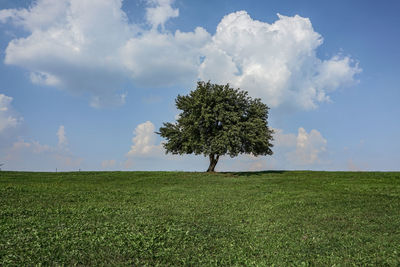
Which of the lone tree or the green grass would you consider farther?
the lone tree

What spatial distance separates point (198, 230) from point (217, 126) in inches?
1408

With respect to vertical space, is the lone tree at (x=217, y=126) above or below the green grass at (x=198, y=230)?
above

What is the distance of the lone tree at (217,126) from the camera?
1864 inches

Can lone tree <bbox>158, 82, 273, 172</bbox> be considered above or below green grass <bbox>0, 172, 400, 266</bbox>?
above

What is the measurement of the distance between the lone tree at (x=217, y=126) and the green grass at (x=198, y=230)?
2274 centimetres

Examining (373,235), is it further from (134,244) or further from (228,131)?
(228,131)

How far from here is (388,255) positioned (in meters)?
12.1

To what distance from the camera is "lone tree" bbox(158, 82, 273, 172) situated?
47.3 metres

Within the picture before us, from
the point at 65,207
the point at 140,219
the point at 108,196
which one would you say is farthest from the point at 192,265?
the point at 108,196

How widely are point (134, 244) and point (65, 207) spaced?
29.6 feet

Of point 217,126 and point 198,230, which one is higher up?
point 217,126

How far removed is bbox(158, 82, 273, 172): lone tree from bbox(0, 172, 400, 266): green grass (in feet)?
74.6

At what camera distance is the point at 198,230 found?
575 inches

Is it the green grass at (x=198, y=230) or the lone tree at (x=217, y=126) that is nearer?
the green grass at (x=198, y=230)
